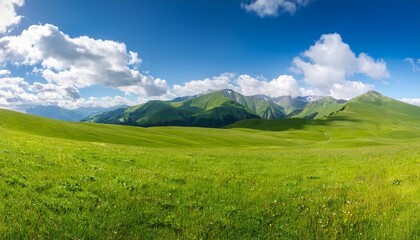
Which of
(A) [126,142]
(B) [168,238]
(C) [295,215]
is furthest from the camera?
(A) [126,142]

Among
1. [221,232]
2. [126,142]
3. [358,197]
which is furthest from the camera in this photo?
[126,142]

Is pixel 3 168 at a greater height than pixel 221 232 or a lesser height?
greater

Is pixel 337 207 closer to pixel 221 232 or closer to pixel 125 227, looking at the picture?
pixel 221 232

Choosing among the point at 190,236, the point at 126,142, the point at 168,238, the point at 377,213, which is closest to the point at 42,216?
the point at 168,238

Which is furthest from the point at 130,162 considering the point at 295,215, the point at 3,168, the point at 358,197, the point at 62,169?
the point at 358,197

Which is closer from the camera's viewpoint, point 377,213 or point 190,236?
point 190,236

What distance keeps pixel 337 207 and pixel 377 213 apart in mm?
1643

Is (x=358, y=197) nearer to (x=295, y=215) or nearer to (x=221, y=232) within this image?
(x=295, y=215)

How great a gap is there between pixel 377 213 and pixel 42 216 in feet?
44.7

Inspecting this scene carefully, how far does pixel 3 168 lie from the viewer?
48.9 ft

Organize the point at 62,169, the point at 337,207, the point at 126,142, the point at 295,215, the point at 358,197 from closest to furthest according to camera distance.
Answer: the point at 295,215
the point at 337,207
the point at 358,197
the point at 62,169
the point at 126,142

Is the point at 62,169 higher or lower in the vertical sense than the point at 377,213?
higher

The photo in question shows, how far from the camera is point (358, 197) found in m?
15.3

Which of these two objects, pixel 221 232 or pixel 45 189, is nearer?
pixel 221 232
